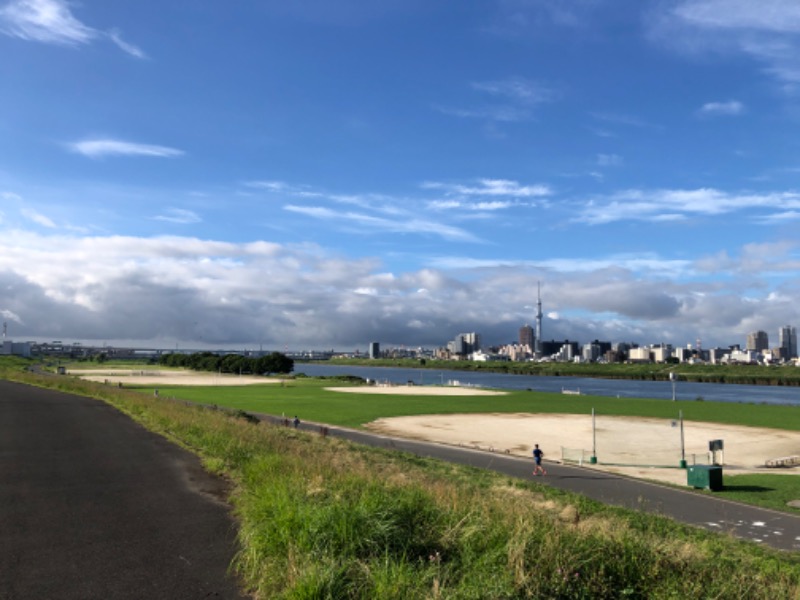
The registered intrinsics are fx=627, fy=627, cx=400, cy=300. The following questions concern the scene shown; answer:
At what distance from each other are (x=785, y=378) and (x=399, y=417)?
583 feet

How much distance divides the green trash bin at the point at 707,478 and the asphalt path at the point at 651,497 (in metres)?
0.85

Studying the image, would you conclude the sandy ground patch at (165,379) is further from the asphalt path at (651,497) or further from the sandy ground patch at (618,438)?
the asphalt path at (651,497)

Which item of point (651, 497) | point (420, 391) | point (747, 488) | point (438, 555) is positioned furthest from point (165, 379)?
point (438, 555)

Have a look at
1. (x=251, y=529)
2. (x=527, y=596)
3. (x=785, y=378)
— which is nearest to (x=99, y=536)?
(x=251, y=529)

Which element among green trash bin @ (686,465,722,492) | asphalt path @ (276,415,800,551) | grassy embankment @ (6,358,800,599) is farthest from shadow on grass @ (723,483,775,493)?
grassy embankment @ (6,358,800,599)

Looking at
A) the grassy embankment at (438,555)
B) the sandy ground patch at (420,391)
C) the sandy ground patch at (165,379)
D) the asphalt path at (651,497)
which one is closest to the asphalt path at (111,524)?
the grassy embankment at (438,555)

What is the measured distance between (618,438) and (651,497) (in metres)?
27.1

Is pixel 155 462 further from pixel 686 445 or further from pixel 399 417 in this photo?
pixel 399 417

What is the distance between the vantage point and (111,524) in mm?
11562

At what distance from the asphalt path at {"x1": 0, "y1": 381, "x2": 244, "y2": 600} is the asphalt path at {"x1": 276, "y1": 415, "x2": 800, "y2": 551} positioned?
11242mm

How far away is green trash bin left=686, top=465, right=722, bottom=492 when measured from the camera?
26886mm

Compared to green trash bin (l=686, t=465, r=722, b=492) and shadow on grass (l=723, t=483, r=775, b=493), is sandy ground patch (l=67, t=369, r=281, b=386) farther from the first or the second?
shadow on grass (l=723, t=483, r=775, b=493)

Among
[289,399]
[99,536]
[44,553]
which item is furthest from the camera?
[289,399]

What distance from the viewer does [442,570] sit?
26.0ft
